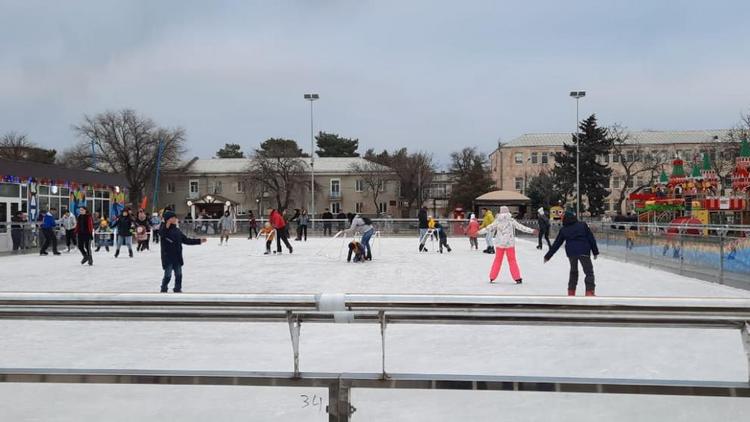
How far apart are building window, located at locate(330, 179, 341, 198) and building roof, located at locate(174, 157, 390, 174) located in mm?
1207

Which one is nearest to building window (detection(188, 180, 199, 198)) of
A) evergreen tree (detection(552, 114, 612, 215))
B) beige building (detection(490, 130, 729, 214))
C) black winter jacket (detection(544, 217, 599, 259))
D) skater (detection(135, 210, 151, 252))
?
beige building (detection(490, 130, 729, 214))

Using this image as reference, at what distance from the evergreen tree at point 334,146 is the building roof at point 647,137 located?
2289cm

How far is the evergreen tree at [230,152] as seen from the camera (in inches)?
4318

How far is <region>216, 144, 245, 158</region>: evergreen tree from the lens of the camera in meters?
110

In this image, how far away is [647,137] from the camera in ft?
299

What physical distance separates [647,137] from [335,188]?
43.0 metres

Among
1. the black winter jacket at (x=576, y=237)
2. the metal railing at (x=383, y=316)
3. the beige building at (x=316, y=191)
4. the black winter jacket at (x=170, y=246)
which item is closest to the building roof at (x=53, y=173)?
the black winter jacket at (x=170, y=246)

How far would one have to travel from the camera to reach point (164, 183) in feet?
261

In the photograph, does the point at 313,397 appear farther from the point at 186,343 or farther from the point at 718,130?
the point at 718,130

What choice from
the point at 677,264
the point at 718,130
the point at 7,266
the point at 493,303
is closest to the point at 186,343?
the point at 493,303

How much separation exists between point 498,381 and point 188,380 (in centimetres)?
159

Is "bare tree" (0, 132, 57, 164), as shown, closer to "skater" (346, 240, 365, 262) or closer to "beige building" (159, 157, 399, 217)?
"beige building" (159, 157, 399, 217)

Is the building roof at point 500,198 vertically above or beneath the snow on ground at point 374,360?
above

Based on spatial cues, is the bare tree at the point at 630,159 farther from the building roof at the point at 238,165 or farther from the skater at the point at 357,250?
the skater at the point at 357,250
